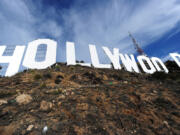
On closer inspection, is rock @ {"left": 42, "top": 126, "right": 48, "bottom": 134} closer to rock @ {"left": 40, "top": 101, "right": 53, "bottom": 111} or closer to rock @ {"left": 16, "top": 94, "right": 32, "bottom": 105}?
rock @ {"left": 40, "top": 101, "right": 53, "bottom": 111}

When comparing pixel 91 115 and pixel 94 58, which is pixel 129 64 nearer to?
pixel 94 58

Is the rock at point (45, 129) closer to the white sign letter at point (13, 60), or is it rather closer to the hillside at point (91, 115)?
the hillside at point (91, 115)

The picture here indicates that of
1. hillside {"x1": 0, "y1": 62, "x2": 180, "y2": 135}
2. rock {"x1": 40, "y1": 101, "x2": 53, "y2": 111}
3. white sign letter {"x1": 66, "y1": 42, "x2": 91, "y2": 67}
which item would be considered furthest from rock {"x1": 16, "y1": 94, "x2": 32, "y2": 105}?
white sign letter {"x1": 66, "y1": 42, "x2": 91, "y2": 67}

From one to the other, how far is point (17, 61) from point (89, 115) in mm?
11263

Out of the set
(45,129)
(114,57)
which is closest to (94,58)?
(114,57)

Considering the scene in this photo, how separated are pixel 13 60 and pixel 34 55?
2301mm

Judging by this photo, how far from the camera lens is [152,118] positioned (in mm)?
3527

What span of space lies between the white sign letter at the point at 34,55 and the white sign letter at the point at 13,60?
0.86 metres

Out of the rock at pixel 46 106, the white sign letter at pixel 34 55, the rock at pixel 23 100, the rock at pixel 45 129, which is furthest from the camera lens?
the white sign letter at pixel 34 55

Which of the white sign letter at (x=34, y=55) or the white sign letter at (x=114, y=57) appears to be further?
the white sign letter at (x=114, y=57)

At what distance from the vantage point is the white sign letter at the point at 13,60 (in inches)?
381

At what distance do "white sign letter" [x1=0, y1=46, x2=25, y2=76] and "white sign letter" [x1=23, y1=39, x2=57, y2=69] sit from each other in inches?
33.9

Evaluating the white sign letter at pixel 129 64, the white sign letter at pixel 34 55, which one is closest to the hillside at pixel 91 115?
the white sign letter at pixel 34 55

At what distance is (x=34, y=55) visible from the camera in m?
10.8
